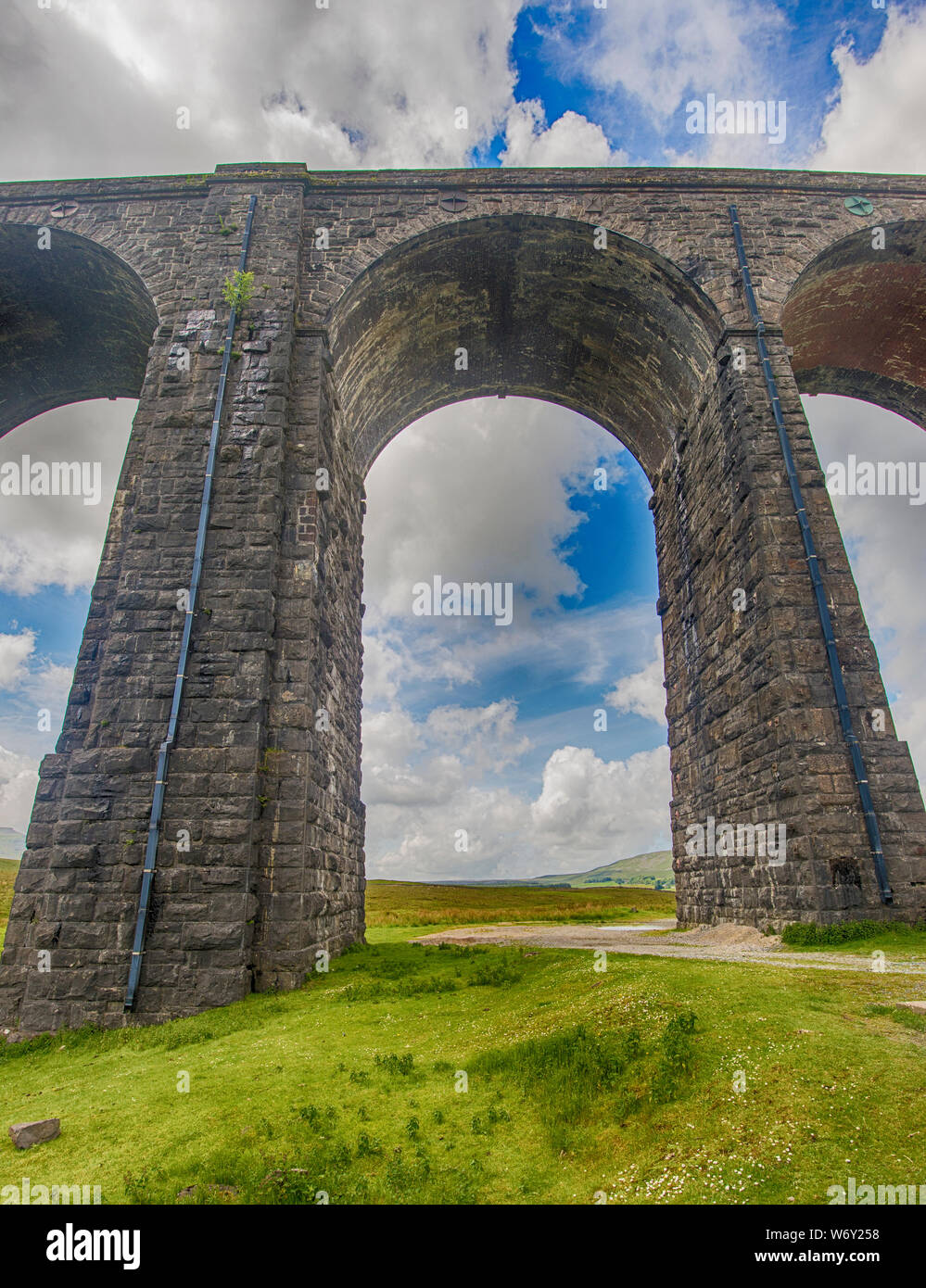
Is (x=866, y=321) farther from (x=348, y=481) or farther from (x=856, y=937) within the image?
(x=856, y=937)

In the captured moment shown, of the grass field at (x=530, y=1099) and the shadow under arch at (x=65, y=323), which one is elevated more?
the shadow under arch at (x=65, y=323)

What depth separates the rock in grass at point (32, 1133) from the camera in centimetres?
469

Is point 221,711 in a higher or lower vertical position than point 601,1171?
higher

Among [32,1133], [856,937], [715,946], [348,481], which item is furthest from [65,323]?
[856,937]

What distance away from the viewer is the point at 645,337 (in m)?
14.7

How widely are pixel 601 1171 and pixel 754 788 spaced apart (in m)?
8.35

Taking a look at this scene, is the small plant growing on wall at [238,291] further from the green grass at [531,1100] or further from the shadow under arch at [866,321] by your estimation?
the green grass at [531,1100]

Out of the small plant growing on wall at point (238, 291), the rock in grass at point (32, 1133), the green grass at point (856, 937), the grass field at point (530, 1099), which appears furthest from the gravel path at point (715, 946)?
the small plant growing on wall at point (238, 291)

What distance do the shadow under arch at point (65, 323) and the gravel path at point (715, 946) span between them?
14159 millimetres

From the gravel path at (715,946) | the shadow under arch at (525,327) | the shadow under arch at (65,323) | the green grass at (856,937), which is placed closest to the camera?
the gravel path at (715,946)

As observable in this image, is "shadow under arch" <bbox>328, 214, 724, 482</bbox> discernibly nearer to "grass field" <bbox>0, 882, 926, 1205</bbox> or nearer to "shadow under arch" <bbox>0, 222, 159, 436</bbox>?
"shadow under arch" <bbox>0, 222, 159, 436</bbox>
